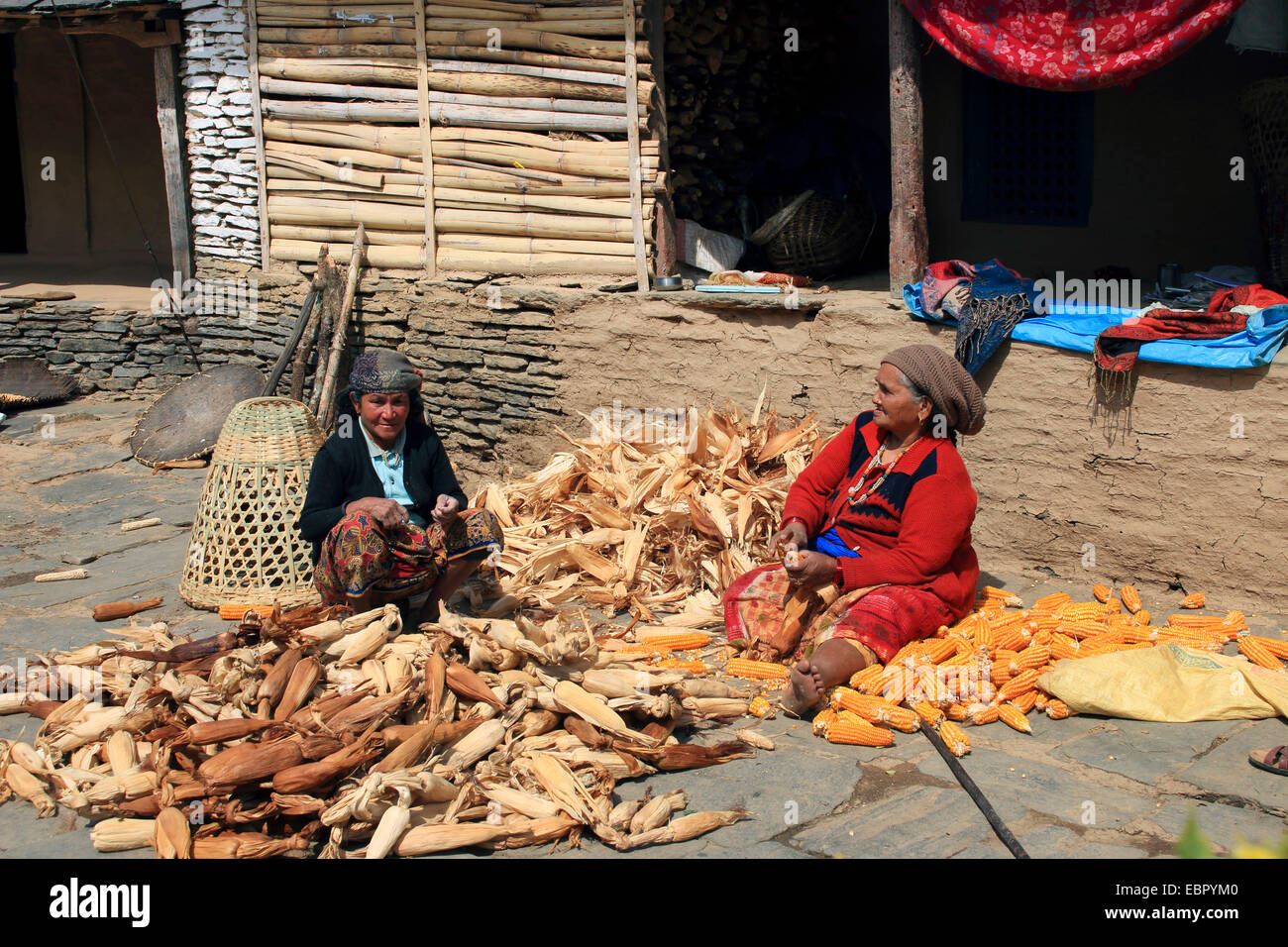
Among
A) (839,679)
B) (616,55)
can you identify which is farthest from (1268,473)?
(616,55)

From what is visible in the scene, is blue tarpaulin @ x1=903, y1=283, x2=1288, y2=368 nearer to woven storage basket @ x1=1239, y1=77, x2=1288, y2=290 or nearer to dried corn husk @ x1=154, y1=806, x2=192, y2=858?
woven storage basket @ x1=1239, y1=77, x2=1288, y2=290

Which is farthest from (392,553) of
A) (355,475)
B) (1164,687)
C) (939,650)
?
(1164,687)

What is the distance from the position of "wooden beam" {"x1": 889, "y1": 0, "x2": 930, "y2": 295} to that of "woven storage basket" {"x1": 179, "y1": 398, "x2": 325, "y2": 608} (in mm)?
3452

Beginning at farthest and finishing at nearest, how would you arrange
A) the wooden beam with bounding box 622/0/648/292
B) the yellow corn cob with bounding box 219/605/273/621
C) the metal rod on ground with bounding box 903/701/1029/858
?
1. the wooden beam with bounding box 622/0/648/292
2. the yellow corn cob with bounding box 219/605/273/621
3. the metal rod on ground with bounding box 903/701/1029/858

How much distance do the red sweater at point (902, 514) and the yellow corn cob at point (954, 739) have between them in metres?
0.66

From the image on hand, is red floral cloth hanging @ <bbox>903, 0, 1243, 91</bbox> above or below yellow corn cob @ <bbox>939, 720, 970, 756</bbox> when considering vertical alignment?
above

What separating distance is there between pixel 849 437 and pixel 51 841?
3325 mm

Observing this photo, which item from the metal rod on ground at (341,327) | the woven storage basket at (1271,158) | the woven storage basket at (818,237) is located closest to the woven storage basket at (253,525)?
the metal rod on ground at (341,327)

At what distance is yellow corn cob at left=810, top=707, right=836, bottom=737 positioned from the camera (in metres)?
4.05

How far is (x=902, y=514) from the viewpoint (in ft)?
14.8

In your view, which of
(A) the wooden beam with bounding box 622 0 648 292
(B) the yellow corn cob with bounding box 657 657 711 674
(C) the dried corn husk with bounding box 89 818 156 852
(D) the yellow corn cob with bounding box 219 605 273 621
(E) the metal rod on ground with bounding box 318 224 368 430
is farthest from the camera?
(E) the metal rod on ground with bounding box 318 224 368 430

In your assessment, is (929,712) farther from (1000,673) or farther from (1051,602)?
(1051,602)

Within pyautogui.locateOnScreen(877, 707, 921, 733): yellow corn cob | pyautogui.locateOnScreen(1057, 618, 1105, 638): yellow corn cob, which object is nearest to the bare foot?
pyautogui.locateOnScreen(877, 707, 921, 733): yellow corn cob
